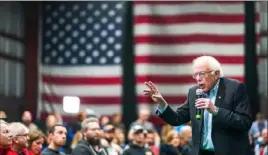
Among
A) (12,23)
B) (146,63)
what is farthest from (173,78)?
(12,23)

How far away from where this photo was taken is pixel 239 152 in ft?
15.3

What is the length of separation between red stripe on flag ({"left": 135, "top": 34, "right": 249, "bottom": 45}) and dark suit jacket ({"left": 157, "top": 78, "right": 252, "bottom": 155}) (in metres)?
8.40

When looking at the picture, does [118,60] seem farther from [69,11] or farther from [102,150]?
[102,150]

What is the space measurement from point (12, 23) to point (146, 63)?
290 centimetres

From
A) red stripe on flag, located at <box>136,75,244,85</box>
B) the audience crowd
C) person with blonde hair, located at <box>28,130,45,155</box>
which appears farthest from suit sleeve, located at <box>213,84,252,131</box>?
red stripe on flag, located at <box>136,75,244,85</box>

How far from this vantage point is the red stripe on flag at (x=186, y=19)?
514 inches

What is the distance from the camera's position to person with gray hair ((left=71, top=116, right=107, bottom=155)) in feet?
23.7

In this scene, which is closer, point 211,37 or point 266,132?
point 266,132

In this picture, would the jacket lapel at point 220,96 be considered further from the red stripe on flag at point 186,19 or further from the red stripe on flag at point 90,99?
the red stripe on flag at point 90,99

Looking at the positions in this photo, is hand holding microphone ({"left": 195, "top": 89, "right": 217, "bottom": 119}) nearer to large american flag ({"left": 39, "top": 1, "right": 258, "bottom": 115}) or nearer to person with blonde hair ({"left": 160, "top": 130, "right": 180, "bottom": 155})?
person with blonde hair ({"left": 160, "top": 130, "right": 180, "bottom": 155})

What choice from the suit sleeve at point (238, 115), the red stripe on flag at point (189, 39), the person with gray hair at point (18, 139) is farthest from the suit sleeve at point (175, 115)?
the red stripe on flag at point (189, 39)

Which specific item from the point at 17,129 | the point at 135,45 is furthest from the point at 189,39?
the point at 17,129

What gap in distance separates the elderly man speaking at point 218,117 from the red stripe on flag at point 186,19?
8.45 m

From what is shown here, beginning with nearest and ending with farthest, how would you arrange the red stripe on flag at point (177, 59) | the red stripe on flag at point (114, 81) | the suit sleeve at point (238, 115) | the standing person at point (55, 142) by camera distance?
the suit sleeve at point (238, 115) → the standing person at point (55, 142) → the red stripe on flag at point (177, 59) → the red stripe on flag at point (114, 81)
